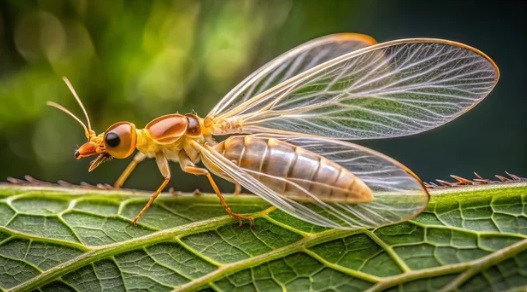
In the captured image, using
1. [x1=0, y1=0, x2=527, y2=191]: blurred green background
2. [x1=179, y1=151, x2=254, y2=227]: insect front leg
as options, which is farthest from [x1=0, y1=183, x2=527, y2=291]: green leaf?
[x1=0, y1=0, x2=527, y2=191]: blurred green background

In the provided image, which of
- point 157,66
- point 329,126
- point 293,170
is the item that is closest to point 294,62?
point 329,126

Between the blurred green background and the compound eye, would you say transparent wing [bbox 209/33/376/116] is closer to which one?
the compound eye

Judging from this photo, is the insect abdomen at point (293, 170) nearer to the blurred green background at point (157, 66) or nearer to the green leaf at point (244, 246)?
the green leaf at point (244, 246)

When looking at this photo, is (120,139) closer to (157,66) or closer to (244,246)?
(244,246)

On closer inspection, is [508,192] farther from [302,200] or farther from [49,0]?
[49,0]

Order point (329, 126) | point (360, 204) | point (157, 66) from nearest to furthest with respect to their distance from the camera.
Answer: point (360, 204), point (329, 126), point (157, 66)

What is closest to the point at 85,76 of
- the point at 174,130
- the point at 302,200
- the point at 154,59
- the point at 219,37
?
the point at 154,59

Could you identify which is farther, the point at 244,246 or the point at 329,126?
the point at 329,126

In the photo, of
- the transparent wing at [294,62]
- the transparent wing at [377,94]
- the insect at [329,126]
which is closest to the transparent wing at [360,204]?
the insect at [329,126]
